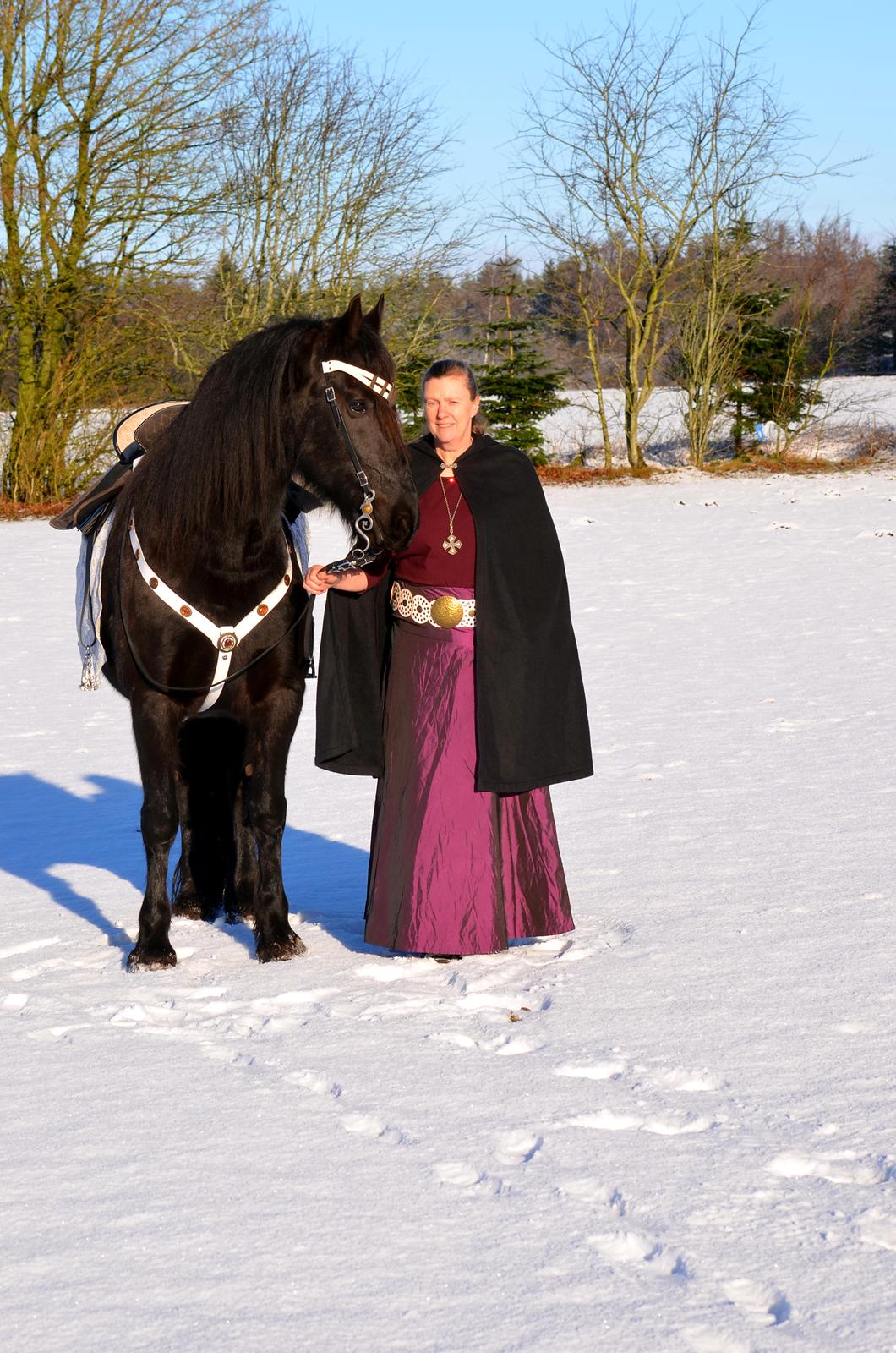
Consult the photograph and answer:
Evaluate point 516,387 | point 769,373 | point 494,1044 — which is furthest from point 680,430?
point 494,1044

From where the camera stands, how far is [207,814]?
16.5 feet

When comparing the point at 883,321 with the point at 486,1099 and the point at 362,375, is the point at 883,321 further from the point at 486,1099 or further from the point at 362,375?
the point at 486,1099

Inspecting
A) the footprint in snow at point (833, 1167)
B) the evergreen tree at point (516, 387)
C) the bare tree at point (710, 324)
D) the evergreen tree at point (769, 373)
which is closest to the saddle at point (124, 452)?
the footprint in snow at point (833, 1167)

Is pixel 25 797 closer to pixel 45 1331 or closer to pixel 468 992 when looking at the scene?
pixel 468 992

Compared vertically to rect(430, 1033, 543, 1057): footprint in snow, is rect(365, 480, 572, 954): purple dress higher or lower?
higher

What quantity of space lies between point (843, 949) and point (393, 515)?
6.04 feet

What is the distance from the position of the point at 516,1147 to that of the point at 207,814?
233 cm

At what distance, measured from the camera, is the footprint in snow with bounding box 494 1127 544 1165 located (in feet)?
9.48

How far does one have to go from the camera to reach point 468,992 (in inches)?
159

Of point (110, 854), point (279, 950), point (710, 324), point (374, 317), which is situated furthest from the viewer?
point (710, 324)

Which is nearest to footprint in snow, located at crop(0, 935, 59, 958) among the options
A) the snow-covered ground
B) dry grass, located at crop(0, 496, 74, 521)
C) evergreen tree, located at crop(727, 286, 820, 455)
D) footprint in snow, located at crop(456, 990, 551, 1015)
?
footprint in snow, located at crop(456, 990, 551, 1015)

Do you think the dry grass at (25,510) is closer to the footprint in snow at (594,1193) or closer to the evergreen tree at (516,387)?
the evergreen tree at (516,387)

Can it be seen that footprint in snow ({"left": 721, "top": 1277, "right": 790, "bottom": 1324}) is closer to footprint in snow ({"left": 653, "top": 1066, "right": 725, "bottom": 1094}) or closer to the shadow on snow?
footprint in snow ({"left": 653, "top": 1066, "right": 725, "bottom": 1094})

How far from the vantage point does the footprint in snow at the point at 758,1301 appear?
2.25 m
